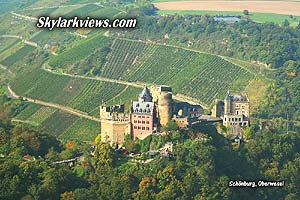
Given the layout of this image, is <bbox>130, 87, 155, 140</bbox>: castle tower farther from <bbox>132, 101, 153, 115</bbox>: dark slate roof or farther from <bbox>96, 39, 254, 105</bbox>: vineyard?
<bbox>96, 39, 254, 105</bbox>: vineyard

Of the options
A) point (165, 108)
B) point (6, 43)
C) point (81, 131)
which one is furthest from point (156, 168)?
point (6, 43)

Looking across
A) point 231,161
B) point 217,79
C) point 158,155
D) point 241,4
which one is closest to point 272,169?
point 231,161

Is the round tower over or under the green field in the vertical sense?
under

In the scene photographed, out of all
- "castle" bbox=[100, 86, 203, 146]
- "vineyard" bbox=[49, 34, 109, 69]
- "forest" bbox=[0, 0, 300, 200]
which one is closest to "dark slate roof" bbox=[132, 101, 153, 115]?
"castle" bbox=[100, 86, 203, 146]

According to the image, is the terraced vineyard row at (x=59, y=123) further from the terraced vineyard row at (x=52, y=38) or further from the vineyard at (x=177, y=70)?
the terraced vineyard row at (x=52, y=38)

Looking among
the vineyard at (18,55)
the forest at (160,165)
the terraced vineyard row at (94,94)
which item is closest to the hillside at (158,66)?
the terraced vineyard row at (94,94)

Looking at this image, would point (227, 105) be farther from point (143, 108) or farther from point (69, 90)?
point (69, 90)
